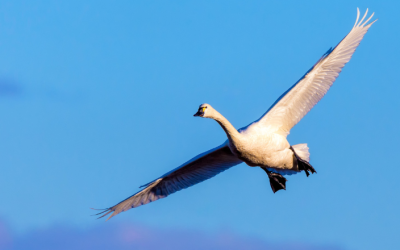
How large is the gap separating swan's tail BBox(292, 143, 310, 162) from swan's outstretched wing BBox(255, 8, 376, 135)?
472 millimetres

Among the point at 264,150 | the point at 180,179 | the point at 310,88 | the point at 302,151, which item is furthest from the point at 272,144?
the point at 180,179

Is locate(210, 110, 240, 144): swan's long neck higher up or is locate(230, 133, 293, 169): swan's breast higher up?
locate(210, 110, 240, 144): swan's long neck

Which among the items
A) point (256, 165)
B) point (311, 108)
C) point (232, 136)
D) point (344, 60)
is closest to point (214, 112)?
point (232, 136)

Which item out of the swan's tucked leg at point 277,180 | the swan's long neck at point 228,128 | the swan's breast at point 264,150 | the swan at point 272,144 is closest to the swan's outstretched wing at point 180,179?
the swan at point 272,144

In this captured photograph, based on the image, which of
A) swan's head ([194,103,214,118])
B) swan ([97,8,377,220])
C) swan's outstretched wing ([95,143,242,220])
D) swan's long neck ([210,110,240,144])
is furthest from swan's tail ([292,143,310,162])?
swan's head ([194,103,214,118])

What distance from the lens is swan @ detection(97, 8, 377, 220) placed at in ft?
49.7

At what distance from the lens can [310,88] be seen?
16188mm

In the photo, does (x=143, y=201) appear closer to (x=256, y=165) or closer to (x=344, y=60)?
(x=256, y=165)

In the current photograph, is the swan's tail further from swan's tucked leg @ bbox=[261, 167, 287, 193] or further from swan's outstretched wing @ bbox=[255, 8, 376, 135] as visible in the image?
swan's tucked leg @ bbox=[261, 167, 287, 193]

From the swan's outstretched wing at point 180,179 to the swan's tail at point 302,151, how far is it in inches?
69.7

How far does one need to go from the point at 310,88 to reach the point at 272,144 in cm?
188

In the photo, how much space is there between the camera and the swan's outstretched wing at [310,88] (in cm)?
1594

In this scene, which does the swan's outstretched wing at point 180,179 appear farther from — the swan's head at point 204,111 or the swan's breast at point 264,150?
the swan's head at point 204,111

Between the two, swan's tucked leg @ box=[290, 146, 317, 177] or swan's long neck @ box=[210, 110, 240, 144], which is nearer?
swan's long neck @ box=[210, 110, 240, 144]
